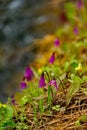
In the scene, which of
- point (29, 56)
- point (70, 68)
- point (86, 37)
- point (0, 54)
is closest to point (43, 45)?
point (29, 56)

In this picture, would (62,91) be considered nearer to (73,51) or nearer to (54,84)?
(54,84)

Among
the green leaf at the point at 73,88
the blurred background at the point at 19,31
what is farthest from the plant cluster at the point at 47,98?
the blurred background at the point at 19,31

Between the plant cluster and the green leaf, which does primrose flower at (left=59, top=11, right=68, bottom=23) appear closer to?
the plant cluster

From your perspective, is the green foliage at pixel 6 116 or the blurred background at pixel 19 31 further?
the blurred background at pixel 19 31

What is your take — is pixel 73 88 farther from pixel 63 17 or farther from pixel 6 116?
pixel 63 17

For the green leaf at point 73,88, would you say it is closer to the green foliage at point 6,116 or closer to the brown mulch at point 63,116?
the brown mulch at point 63,116

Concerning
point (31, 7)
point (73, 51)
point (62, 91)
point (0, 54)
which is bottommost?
point (62, 91)

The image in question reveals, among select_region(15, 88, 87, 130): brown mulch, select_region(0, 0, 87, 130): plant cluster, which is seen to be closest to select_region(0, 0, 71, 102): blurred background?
select_region(0, 0, 87, 130): plant cluster

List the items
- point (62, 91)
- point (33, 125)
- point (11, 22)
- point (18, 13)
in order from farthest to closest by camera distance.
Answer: point (18, 13) < point (11, 22) < point (62, 91) < point (33, 125)
